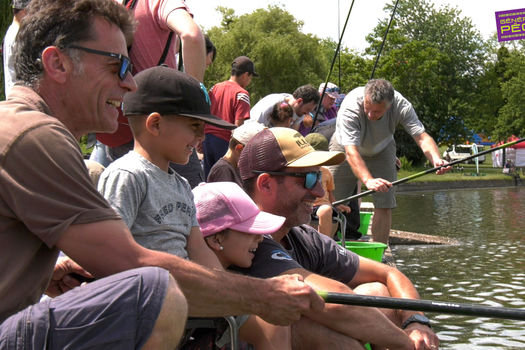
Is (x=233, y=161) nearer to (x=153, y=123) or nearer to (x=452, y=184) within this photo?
(x=153, y=123)

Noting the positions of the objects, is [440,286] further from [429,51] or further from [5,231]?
[429,51]

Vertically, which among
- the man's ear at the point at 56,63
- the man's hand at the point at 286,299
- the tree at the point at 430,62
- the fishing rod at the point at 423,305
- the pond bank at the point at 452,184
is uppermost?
the tree at the point at 430,62

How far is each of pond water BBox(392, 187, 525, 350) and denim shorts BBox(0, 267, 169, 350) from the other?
3.63m

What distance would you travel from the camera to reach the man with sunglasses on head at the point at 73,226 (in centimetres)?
189

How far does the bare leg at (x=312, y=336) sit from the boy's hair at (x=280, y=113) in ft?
13.8

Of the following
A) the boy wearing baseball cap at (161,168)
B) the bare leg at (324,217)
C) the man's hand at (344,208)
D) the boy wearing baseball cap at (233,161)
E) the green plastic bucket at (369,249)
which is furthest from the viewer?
the man's hand at (344,208)

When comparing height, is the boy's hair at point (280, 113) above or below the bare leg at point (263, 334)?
above

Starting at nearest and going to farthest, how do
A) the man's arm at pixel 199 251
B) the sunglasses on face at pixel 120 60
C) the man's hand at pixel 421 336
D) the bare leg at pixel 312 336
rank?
1. the sunglasses on face at pixel 120 60
2. the man's arm at pixel 199 251
3. the bare leg at pixel 312 336
4. the man's hand at pixel 421 336

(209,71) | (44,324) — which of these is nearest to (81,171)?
(44,324)

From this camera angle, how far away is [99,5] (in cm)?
235

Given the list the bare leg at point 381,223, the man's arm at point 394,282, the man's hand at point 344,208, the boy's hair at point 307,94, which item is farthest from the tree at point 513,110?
the man's arm at point 394,282

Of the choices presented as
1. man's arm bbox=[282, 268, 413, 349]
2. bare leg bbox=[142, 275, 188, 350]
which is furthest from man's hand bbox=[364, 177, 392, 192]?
bare leg bbox=[142, 275, 188, 350]

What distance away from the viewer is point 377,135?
7918 mm

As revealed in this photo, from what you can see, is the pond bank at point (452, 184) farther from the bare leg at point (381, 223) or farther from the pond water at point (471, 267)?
the bare leg at point (381, 223)
